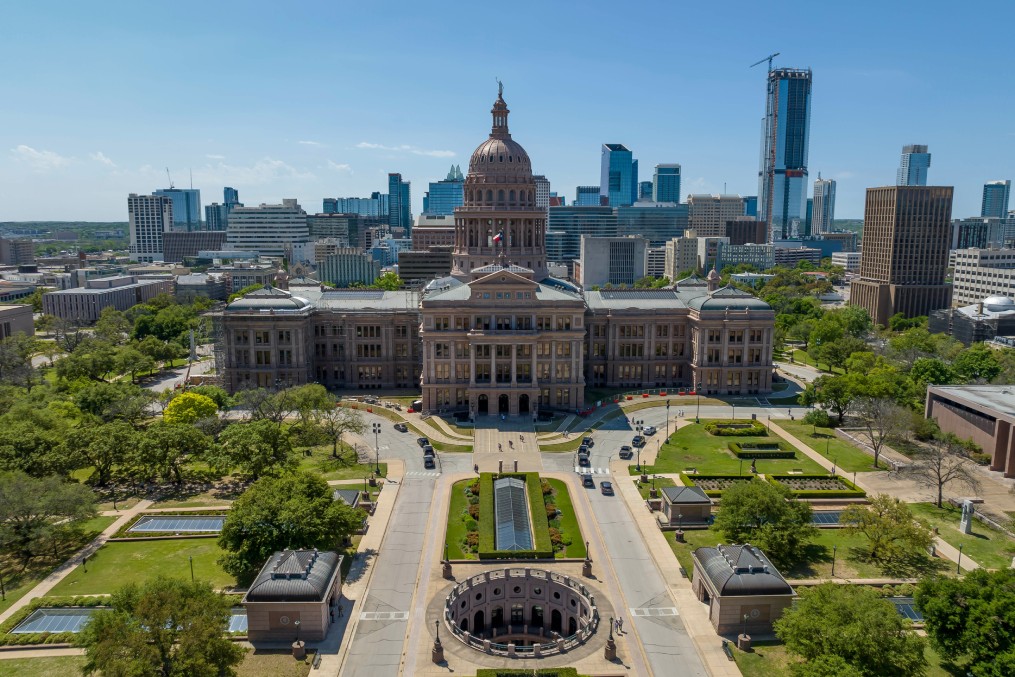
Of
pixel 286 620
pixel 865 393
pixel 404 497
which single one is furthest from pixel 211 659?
pixel 865 393

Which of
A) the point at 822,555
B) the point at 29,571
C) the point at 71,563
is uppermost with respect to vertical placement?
the point at 822,555

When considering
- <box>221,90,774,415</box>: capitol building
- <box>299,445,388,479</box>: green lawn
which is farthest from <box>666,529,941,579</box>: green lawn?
<box>221,90,774,415</box>: capitol building

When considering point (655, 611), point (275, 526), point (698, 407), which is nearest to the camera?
point (655, 611)

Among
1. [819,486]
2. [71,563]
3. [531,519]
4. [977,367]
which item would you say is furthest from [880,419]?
[71,563]

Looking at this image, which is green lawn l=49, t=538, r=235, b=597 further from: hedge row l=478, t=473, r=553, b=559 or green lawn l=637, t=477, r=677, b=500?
green lawn l=637, t=477, r=677, b=500

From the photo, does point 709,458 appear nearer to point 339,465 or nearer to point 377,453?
point 377,453

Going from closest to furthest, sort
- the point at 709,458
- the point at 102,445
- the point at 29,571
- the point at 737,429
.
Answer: the point at 29,571 → the point at 102,445 → the point at 709,458 → the point at 737,429
